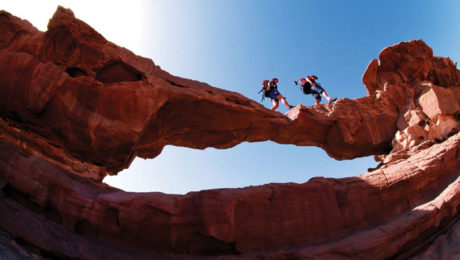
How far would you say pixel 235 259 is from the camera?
802cm

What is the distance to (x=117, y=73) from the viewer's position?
1077 cm

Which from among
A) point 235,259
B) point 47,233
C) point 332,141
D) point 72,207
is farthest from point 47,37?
point 332,141

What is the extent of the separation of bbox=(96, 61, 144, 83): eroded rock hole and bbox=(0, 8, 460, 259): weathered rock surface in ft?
0.11

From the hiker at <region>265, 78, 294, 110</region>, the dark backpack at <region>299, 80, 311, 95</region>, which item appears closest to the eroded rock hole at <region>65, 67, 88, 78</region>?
the hiker at <region>265, 78, 294, 110</region>

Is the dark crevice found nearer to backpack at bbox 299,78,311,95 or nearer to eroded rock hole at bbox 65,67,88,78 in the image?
eroded rock hole at bbox 65,67,88,78

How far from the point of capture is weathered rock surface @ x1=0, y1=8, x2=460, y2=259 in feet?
25.3

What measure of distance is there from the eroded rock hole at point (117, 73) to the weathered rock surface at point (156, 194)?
33mm

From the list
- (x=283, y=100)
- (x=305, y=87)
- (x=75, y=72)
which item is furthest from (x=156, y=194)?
(x=305, y=87)

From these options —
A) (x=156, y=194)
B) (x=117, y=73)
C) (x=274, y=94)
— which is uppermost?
(x=274, y=94)

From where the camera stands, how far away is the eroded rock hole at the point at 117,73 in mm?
10586

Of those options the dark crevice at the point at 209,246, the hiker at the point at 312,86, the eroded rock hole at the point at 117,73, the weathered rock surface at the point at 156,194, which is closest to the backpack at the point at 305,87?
the hiker at the point at 312,86

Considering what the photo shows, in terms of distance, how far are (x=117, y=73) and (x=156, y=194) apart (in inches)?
177

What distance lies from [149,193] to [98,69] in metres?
4.50

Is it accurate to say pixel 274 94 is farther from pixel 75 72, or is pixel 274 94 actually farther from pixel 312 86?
pixel 75 72
